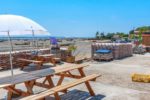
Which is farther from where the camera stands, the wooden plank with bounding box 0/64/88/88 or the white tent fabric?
the white tent fabric

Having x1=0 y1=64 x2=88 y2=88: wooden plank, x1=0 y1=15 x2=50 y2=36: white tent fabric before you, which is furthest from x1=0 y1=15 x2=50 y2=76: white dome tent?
x1=0 y1=64 x2=88 y2=88: wooden plank

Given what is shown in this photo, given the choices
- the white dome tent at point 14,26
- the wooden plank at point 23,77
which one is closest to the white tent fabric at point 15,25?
the white dome tent at point 14,26

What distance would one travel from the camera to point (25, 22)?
22.5 feet

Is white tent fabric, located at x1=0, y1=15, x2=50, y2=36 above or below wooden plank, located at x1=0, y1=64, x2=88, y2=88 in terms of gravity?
above

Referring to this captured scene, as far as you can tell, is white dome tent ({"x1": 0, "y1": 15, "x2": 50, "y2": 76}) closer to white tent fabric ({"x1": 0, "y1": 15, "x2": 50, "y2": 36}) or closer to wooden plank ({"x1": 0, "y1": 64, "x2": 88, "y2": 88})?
white tent fabric ({"x1": 0, "y1": 15, "x2": 50, "y2": 36})

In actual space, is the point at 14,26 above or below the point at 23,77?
above

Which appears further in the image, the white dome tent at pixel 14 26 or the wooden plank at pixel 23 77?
the white dome tent at pixel 14 26

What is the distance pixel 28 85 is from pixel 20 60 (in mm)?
6782

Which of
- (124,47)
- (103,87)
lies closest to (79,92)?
(103,87)

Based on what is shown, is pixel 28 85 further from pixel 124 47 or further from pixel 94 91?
pixel 124 47

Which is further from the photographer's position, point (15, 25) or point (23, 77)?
point (23, 77)

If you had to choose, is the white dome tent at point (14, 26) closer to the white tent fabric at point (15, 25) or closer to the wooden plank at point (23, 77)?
the white tent fabric at point (15, 25)

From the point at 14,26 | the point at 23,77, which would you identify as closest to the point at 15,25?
the point at 14,26

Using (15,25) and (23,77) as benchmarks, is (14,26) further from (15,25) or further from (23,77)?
(23,77)
